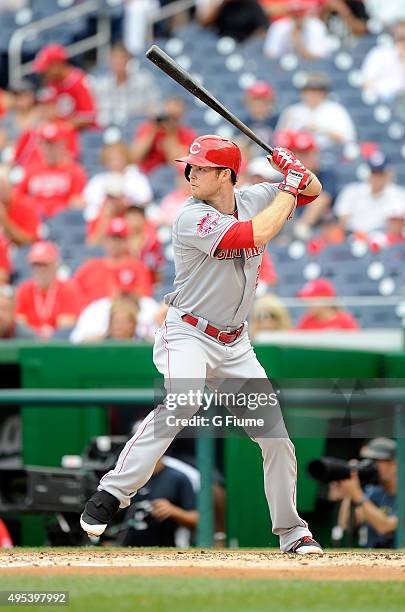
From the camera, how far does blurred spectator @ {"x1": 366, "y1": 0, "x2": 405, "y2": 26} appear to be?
13.8m

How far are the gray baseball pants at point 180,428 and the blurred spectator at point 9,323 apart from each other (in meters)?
3.14

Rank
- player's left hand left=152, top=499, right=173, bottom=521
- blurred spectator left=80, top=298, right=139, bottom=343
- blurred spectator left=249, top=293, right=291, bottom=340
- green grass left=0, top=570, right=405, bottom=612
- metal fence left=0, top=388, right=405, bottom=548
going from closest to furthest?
green grass left=0, top=570, right=405, bottom=612
metal fence left=0, top=388, right=405, bottom=548
player's left hand left=152, top=499, right=173, bottom=521
blurred spectator left=80, top=298, right=139, bottom=343
blurred spectator left=249, top=293, right=291, bottom=340

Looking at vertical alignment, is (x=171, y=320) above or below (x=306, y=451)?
above

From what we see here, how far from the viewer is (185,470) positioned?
283 inches

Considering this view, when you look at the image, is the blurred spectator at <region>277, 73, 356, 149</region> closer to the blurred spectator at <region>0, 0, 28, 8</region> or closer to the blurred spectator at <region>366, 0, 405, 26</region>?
the blurred spectator at <region>366, 0, 405, 26</region>

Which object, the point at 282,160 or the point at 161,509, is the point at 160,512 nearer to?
the point at 161,509

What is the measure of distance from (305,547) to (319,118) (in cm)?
740

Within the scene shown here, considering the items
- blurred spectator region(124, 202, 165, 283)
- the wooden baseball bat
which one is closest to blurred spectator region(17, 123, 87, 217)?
blurred spectator region(124, 202, 165, 283)

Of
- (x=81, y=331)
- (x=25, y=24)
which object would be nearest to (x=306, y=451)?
(x=81, y=331)

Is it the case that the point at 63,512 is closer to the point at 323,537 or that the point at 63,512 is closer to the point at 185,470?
the point at 185,470

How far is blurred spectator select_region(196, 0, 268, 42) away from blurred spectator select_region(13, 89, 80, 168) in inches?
79.7

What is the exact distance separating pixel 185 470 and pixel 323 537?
0.79m

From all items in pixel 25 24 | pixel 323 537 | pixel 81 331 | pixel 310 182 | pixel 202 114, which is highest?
pixel 25 24

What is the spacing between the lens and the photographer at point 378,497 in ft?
22.4
